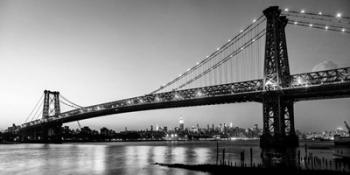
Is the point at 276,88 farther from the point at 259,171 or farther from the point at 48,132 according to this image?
the point at 48,132

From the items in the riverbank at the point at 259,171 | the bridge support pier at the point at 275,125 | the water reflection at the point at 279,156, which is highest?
the bridge support pier at the point at 275,125

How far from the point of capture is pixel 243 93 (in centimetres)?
5734

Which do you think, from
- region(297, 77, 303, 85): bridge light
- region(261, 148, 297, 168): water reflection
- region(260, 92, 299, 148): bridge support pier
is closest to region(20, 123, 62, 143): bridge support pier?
region(260, 92, 299, 148): bridge support pier

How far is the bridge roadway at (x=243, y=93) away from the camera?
49094 millimetres

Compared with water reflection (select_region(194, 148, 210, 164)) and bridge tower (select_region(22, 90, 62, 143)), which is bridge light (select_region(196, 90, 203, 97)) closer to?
water reflection (select_region(194, 148, 210, 164))

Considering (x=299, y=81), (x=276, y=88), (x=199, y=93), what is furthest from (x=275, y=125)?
(x=199, y=93)

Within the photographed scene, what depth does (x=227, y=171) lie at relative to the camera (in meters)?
30.0

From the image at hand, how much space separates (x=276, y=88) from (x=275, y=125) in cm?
540

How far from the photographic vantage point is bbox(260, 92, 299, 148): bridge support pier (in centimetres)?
4975

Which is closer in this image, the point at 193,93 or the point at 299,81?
the point at 299,81

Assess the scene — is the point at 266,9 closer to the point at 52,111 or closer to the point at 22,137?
the point at 52,111

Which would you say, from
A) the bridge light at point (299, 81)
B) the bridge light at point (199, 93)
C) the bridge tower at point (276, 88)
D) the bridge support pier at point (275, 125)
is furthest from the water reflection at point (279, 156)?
the bridge light at point (199, 93)

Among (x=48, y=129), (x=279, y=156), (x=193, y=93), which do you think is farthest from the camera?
(x=48, y=129)

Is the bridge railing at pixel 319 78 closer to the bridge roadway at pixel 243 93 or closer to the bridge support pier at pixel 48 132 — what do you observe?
the bridge roadway at pixel 243 93
